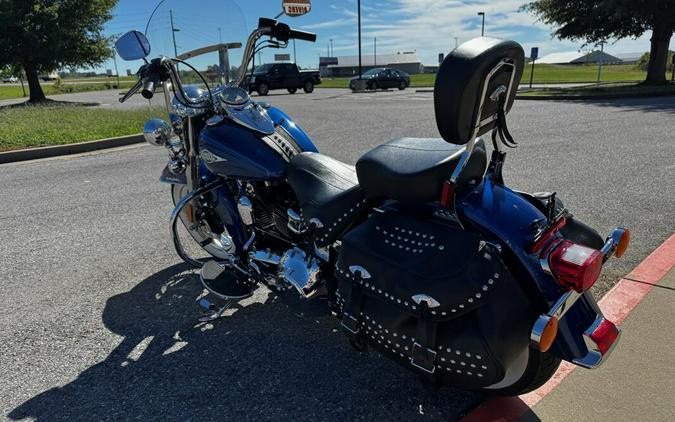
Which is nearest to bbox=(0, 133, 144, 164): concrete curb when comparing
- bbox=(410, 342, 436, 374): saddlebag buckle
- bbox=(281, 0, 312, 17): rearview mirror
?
bbox=(281, 0, 312, 17): rearview mirror

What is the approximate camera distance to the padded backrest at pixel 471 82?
1.46 metres

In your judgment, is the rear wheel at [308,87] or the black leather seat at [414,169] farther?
the rear wheel at [308,87]

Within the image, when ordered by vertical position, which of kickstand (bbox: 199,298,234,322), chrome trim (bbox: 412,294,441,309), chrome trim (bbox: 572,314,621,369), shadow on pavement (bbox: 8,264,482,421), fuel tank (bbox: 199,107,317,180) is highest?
fuel tank (bbox: 199,107,317,180)

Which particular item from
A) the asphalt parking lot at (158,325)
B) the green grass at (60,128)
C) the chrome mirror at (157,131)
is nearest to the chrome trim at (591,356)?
the asphalt parking lot at (158,325)

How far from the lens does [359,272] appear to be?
1861 millimetres

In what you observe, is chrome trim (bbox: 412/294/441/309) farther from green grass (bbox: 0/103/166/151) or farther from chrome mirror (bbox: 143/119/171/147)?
green grass (bbox: 0/103/166/151)

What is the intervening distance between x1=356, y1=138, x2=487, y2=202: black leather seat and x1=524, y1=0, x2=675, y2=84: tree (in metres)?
20.6

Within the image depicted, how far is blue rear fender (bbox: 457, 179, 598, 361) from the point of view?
5.31 ft

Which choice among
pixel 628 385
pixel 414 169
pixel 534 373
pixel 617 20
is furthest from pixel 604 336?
pixel 617 20

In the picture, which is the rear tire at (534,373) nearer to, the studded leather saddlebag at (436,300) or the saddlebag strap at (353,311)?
the studded leather saddlebag at (436,300)

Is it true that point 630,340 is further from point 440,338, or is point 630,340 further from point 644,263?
point 440,338

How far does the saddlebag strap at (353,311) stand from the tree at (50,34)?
76.5 feet

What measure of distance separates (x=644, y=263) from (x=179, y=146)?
3.13 m

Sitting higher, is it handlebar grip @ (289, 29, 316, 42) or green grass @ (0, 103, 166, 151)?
handlebar grip @ (289, 29, 316, 42)
